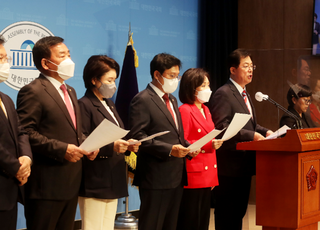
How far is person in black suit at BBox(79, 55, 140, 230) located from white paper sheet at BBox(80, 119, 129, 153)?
1.29 feet

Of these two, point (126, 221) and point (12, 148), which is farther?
point (126, 221)

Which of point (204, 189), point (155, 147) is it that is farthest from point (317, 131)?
point (155, 147)

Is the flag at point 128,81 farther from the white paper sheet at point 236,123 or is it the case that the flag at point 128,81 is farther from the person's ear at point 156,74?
the white paper sheet at point 236,123

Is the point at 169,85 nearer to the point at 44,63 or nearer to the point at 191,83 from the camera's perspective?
the point at 191,83

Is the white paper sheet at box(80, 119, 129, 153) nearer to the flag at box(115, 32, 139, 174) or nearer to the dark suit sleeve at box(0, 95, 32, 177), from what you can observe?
the dark suit sleeve at box(0, 95, 32, 177)

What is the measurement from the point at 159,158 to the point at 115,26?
257cm

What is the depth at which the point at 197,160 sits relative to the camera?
3.28 m

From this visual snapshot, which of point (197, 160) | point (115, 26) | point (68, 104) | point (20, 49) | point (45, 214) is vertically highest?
point (115, 26)

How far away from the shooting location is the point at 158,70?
3219mm

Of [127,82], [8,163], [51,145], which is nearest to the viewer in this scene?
[8,163]

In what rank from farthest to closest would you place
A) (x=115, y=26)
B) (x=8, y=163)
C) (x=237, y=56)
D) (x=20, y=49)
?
(x=115, y=26) < (x=20, y=49) < (x=237, y=56) < (x=8, y=163)

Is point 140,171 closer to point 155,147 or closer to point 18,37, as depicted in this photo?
point 155,147

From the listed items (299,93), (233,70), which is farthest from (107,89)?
(299,93)

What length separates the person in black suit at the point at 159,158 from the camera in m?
2.98
